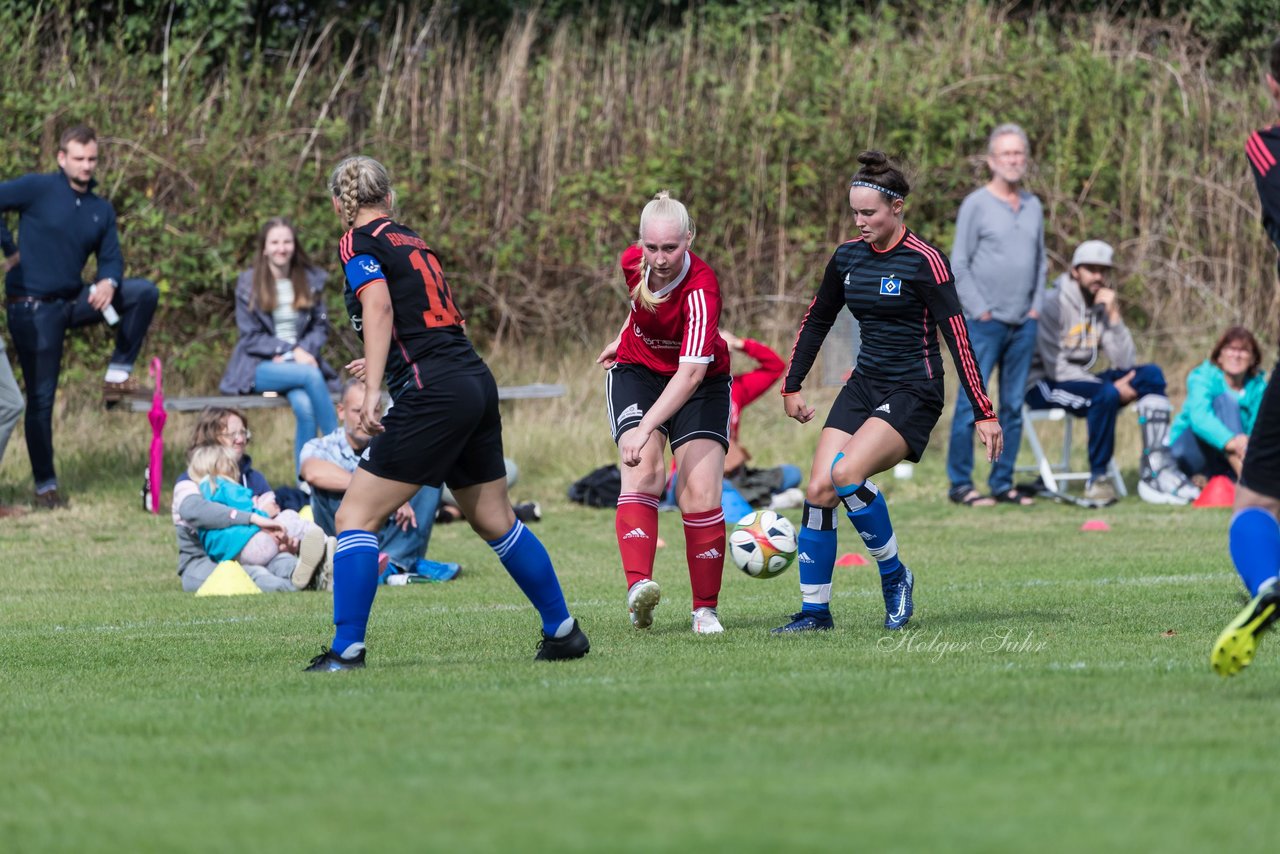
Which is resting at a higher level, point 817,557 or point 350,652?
point 817,557

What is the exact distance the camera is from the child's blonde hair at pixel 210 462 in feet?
34.9

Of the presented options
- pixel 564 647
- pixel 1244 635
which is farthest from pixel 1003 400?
pixel 1244 635

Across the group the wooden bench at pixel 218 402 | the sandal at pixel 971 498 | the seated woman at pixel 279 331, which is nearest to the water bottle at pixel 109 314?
the wooden bench at pixel 218 402

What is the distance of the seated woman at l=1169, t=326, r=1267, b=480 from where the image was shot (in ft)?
46.2

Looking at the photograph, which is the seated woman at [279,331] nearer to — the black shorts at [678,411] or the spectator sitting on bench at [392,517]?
the spectator sitting on bench at [392,517]

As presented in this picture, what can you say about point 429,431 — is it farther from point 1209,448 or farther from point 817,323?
point 1209,448

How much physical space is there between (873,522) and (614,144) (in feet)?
38.1

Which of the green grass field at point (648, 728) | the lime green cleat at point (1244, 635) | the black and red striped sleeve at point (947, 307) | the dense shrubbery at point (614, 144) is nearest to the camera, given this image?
the green grass field at point (648, 728)

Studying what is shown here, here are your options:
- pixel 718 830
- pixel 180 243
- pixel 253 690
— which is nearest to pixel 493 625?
pixel 253 690

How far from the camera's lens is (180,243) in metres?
16.4

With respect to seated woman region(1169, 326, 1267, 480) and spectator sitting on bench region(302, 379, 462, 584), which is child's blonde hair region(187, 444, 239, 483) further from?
seated woman region(1169, 326, 1267, 480)

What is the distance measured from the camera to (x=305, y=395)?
13.7 m

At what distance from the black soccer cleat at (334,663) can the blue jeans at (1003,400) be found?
8275 millimetres

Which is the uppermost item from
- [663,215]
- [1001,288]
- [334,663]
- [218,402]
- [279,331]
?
[663,215]
